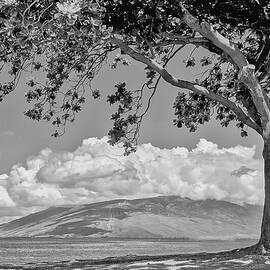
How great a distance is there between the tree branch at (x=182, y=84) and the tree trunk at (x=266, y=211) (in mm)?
1272

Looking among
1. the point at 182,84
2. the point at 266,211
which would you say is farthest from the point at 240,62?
the point at 266,211

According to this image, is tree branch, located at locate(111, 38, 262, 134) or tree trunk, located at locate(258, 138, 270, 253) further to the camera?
tree branch, located at locate(111, 38, 262, 134)

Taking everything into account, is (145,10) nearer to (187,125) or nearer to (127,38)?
(127,38)

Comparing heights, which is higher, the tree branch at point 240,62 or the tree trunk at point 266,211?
the tree branch at point 240,62

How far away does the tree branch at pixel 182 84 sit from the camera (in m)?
21.8

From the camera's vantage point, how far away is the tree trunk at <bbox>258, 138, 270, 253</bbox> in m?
21.5

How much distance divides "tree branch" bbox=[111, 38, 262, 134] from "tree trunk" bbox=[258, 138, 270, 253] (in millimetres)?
1272

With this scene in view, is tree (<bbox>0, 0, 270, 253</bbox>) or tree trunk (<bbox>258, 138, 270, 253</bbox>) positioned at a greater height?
tree (<bbox>0, 0, 270, 253</bbox>)

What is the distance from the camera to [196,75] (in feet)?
93.1

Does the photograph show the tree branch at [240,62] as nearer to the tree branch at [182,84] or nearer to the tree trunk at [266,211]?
the tree trunk at [266,211]

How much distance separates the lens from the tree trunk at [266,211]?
21.5 metres

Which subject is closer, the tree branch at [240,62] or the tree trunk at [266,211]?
the tree branch at [240,62]

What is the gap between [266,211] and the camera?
2208cm

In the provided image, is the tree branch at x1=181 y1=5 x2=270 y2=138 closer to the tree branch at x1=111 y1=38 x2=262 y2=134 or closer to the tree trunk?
the tree trunk
